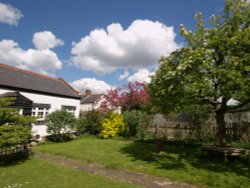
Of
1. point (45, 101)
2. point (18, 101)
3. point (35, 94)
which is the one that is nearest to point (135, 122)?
point (45, 101)

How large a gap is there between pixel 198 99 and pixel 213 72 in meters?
1.79

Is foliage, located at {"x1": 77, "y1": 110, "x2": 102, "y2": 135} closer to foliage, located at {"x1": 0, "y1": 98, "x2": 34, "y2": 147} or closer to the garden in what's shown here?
the garden

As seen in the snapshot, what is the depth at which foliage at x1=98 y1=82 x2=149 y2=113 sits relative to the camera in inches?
846

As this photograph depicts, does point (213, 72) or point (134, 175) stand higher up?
point (213, 72)

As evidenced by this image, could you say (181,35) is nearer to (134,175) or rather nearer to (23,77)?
(134,175)

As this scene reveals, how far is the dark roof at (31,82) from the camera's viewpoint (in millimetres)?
14136

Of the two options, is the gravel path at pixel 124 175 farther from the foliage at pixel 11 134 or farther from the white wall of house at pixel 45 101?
the white wall of house at pixel 45 101

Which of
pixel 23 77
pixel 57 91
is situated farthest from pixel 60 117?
pixel 23 77

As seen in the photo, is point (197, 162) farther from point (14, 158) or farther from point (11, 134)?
point (14, 158)

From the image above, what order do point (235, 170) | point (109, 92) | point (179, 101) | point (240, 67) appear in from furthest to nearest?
1. point (109, 92)
2. point (179, 101)
3. point (235, 170)
4. point (240, 67)

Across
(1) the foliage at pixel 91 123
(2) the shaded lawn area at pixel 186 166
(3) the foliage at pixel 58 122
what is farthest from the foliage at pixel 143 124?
(2) the shaded lawn area at pixel 186 166

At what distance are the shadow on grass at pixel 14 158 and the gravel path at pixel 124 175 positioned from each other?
1179mm

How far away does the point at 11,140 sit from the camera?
7.83 meters

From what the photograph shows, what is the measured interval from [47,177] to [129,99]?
1592cm
